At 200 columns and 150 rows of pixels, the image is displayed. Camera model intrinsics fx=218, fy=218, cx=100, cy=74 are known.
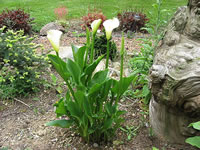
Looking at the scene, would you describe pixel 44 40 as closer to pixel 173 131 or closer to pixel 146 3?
pixel 173 131

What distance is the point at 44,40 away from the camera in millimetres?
5965

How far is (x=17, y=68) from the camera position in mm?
3266

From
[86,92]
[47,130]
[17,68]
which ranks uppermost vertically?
[86,92]

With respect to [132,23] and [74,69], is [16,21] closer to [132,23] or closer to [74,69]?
[132,23]

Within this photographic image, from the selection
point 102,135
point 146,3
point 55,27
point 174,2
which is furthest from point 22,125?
point 174,2

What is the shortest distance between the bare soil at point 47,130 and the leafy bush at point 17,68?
15cm

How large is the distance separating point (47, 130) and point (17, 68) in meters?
1.19

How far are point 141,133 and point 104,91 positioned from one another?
0.81 metres

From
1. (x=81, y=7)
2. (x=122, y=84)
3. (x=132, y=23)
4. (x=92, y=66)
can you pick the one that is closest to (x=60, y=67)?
(x=92, y=66)

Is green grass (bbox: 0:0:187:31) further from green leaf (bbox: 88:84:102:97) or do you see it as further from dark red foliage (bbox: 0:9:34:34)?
green leaf (bbox: 88:84:102:97)

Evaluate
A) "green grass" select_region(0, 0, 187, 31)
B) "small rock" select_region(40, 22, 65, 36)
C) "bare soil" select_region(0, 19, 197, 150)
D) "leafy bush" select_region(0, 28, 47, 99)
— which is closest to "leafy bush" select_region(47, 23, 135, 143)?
"bare soil" select_region(0, 19, 197, 150)

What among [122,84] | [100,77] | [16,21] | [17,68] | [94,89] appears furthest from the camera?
[16,21]

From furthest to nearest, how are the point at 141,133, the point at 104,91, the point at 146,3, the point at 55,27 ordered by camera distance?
the point at 146,3, the point at 55,27, the point at 141,133, the point at 104,91

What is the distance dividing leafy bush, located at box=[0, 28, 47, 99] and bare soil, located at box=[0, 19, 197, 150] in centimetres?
15
